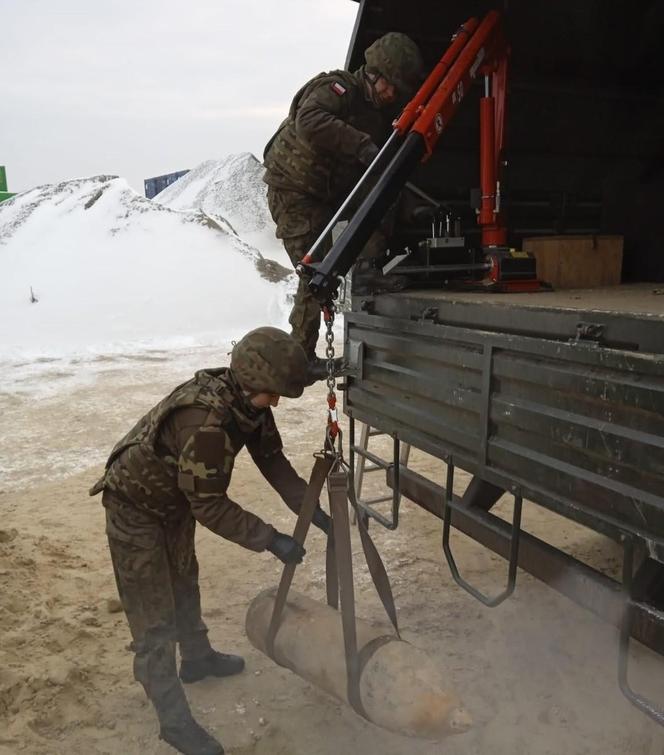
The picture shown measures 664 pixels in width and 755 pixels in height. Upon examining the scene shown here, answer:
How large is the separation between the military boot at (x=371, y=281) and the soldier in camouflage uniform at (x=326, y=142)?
0.24 m

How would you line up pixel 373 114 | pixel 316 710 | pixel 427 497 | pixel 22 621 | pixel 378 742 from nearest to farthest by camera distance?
pixel 378 742, pixel 316 710, pixel 427 497, pixel 22 621, pixel 373 114

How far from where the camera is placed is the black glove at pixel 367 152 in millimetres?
3027

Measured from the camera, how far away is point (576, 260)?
353cm

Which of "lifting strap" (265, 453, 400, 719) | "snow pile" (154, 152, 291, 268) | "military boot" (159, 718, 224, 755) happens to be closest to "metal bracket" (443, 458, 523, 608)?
"lifting strap" (265, 453, 400, 719)

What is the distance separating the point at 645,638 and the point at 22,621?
8.35ft

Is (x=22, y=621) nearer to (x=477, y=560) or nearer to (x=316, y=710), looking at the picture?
(x=316, y=710)

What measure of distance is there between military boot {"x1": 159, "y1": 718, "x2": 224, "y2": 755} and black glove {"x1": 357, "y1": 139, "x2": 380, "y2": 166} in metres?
2.27

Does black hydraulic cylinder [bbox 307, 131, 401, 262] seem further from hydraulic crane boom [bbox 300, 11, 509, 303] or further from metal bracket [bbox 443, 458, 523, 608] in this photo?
metal bracket [bbox 443, 458, 523, 608]

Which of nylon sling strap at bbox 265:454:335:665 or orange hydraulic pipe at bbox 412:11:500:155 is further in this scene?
orange hydraulic pipe at bbox 412:11:500:155

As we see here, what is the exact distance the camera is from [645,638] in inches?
70.1

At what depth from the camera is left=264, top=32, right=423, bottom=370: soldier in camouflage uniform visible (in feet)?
10.2

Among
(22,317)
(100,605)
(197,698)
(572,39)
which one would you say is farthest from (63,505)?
(22,317)

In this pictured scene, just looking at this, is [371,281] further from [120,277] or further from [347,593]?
[120,277]

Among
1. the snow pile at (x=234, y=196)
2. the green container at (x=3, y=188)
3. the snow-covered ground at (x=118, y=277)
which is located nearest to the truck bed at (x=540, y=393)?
the snow-covered ground at (x=118, y=277)
